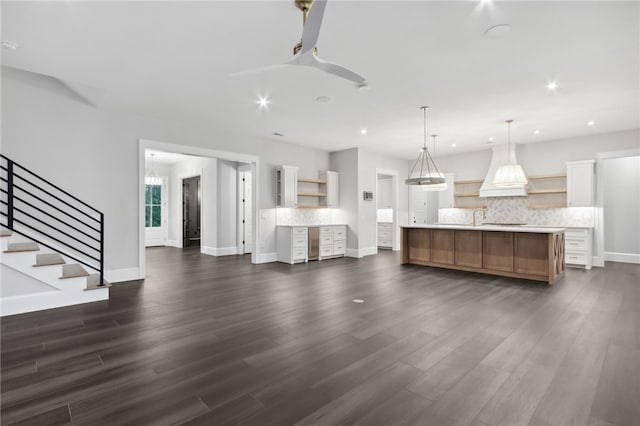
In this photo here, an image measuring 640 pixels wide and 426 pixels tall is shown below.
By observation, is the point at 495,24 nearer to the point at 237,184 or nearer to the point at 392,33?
the point at 392,33

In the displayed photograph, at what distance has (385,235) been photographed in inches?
398

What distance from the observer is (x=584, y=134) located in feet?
22.9

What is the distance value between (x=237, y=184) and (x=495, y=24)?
768cm

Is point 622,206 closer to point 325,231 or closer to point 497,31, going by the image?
point 325,231

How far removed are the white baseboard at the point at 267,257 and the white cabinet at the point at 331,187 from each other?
1962mm

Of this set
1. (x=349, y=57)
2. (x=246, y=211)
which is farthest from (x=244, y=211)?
(x=349, y=57)

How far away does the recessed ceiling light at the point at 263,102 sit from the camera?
465cm

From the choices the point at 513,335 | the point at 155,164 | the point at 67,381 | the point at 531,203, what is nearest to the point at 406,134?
the point at 531,203

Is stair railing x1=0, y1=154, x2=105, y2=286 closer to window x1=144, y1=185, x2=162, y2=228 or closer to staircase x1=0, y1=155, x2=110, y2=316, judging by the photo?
staircase x1=0, y1=155, x2=110, y2=316

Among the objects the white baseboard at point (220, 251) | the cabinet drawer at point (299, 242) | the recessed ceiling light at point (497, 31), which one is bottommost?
the white baseboard at point (220, 251)

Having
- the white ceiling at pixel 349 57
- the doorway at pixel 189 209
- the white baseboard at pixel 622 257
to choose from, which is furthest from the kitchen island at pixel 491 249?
the doorway at pixel 189 209

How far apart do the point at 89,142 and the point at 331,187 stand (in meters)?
5.27

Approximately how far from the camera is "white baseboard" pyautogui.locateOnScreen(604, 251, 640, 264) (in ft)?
23.2

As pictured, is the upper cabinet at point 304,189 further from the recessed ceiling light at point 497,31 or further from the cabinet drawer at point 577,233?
the cabinet drawer at point 577,233
